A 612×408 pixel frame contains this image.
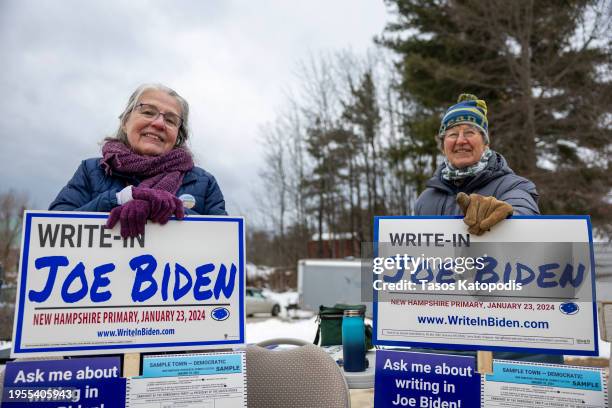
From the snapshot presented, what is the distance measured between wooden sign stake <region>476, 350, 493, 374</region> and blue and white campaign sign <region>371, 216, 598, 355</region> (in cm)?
3

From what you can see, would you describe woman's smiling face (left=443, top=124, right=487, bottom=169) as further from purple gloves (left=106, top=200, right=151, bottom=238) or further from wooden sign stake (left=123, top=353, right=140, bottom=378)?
wooden sign stake (left=123, top=353, right=140, bottom=378)

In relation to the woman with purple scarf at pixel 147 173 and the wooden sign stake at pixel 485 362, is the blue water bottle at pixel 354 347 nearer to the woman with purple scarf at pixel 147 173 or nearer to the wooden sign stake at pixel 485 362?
the wooden sign stake at pixel 485 362

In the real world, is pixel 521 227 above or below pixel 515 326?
above

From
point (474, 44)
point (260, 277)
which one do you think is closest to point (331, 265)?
point (474, 44)

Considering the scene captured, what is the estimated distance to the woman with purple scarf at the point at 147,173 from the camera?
5.50 feet

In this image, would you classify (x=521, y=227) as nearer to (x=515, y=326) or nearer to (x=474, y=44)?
(x=515, y=326)

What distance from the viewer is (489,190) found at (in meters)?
2.09

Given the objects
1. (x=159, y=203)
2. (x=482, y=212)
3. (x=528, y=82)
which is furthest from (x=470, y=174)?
(x=528, y=82)

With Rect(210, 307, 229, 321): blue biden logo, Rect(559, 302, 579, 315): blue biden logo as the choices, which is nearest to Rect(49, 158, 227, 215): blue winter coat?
Rect(210, 307, 229, 321): blue biden logo

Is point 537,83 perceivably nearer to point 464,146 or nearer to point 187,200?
point 464,146

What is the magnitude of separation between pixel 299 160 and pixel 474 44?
50.3 ft

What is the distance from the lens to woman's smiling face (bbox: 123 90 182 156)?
1.98 metres

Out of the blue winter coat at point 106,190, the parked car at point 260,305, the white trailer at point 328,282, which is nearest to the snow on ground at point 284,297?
the parked car at point 260,305

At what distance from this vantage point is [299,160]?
2706cm
